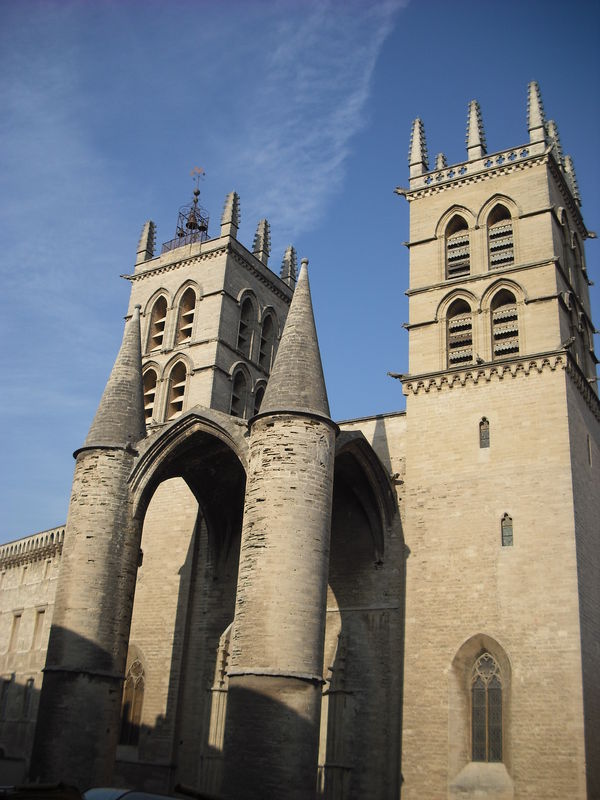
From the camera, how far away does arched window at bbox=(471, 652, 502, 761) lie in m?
15.1

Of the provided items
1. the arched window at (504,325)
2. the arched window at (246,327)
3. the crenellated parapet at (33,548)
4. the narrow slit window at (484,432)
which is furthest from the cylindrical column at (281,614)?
the crenellated parapet at (33,548)

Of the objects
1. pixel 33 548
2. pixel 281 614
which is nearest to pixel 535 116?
pixel 281 614

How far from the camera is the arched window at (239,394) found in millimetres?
23969

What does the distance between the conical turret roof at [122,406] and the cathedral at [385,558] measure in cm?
7

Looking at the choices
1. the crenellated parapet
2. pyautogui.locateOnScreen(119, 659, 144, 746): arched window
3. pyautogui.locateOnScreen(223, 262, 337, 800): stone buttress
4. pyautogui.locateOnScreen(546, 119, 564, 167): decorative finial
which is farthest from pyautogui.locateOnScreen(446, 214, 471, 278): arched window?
the crenellated parapet

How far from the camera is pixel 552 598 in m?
15.2

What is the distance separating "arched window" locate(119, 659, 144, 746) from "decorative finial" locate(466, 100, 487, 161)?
14019 mm

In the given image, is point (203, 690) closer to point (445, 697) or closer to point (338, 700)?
point (338, 700)

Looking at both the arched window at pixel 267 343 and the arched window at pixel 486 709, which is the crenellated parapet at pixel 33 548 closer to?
the arched window at pixel 267 343

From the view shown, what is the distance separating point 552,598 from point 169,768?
863cm

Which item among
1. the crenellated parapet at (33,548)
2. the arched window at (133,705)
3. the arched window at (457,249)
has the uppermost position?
the arched window at (457,249)

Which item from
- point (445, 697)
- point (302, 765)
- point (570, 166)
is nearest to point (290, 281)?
point (570, 166)

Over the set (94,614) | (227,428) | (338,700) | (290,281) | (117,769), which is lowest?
(117,769)

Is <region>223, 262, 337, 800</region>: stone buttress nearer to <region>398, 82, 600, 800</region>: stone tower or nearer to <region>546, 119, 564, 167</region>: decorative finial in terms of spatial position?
<region>398, 82, 600, 800</region>: stone tower
